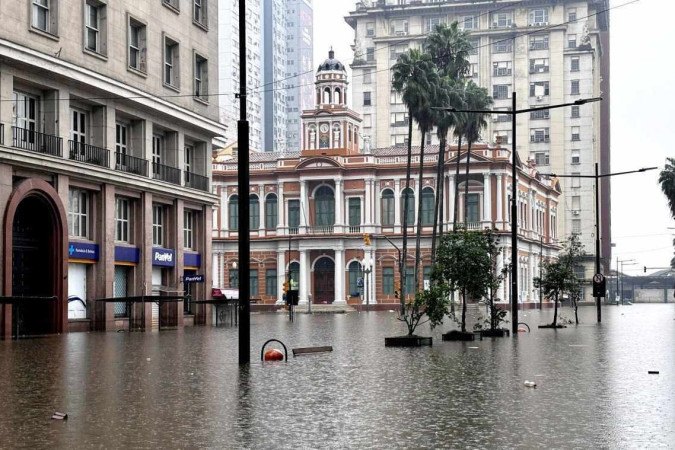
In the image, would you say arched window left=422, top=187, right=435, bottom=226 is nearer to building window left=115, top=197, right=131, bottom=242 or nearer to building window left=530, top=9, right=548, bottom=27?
building window left=530, top=9, right=548, bottom=27

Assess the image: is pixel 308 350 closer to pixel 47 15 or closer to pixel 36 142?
pixel 36 142

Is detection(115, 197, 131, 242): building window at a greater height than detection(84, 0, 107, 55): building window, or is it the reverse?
detection(84, 0, 107, 55): building window

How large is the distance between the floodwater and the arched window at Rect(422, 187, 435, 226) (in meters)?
85.8

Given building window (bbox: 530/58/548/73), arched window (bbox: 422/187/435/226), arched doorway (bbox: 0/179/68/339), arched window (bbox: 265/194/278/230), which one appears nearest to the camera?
arched doorway (bbox: 0/179/68/339)

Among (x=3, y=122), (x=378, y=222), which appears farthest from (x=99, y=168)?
(x=378, y=222)

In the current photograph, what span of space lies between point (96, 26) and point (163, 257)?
1123 centimetres

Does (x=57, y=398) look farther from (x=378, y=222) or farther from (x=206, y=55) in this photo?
(x=378, y=222)

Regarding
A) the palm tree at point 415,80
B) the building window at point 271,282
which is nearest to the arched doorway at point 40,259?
the palm tree at point 415,80

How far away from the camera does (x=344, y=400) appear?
15.2 meters

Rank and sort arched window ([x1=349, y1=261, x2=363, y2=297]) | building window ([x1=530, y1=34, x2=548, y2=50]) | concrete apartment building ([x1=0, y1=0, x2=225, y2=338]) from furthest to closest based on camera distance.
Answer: building window ([x1=530, y1=34, x2=548, y2=50])
arched window ([x1=349, y1=261, x2=363, y2=297])
concrete apartment building ([x1=0, y1=0, x2=225, y2=338])

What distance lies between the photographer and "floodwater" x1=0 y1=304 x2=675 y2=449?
450 inches

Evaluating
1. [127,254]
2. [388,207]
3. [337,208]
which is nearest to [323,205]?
[337,208]

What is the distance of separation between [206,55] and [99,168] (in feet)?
41.5

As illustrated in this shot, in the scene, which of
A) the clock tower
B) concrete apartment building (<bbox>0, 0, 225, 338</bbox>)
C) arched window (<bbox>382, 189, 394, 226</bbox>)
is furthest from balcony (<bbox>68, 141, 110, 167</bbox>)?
the clock tower
